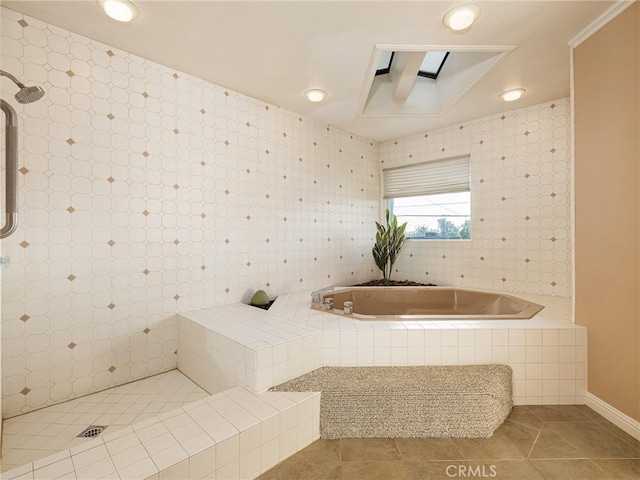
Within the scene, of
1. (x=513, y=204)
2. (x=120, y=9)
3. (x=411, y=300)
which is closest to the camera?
(x=120, y=9)

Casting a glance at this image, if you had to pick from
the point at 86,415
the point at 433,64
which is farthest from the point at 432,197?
the point at 86,415

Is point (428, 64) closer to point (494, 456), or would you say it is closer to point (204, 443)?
point (494, 456)

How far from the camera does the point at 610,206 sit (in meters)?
1.64

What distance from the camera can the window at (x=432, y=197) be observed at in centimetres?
323

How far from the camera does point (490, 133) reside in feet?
9.78

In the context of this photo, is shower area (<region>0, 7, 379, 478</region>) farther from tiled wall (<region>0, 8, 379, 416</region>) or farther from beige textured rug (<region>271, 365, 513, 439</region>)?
beige textured rug (<region>271, 365, 513, 439</region>)

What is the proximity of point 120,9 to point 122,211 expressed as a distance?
3.59ft

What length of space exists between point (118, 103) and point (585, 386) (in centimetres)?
337

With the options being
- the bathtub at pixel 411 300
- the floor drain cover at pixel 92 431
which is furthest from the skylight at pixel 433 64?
the floor drain cover at pixel 92 431

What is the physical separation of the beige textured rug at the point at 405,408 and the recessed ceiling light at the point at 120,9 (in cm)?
211

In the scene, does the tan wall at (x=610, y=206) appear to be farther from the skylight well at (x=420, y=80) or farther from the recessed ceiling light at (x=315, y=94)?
the recessed ceiling light at (x=315, y=94)

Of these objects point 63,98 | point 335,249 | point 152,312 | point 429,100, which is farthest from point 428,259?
point 63,98

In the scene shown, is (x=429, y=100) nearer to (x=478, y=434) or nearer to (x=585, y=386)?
(x=585, y=386)

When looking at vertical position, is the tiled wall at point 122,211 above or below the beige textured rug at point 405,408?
above
